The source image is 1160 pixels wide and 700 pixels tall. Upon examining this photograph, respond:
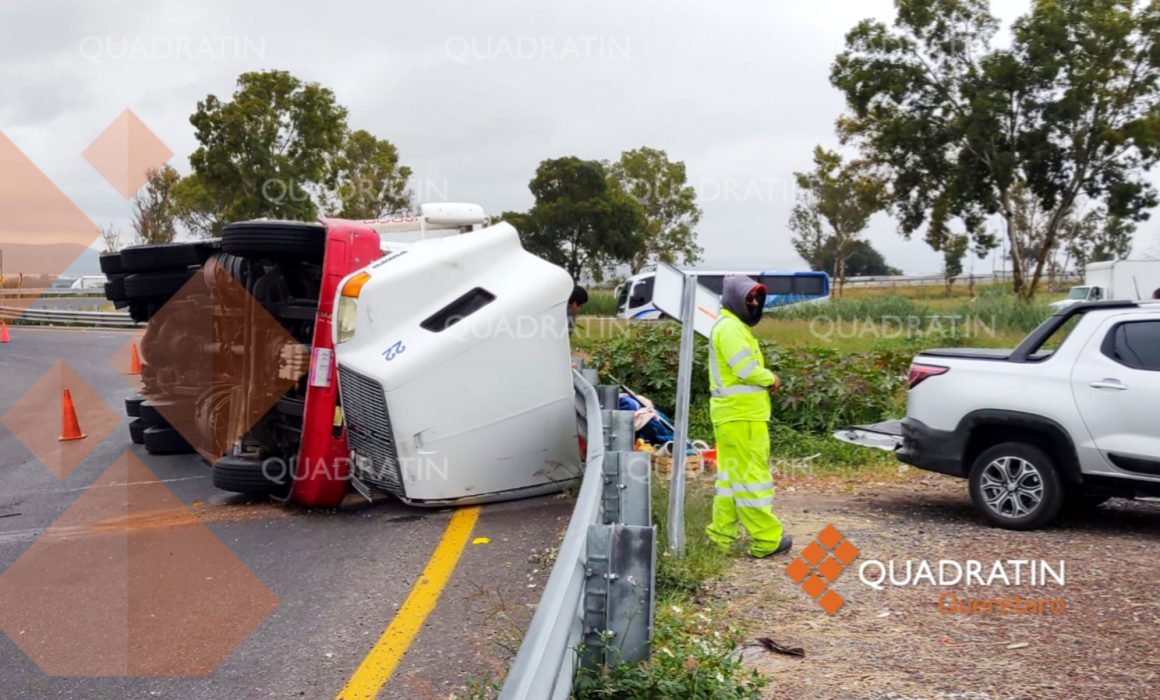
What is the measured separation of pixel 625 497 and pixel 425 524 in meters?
2.80

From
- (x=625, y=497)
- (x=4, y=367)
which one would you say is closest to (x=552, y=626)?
(x=625, y=497)

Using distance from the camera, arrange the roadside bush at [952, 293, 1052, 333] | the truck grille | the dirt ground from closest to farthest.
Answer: the dirt ground → the truck grille → the roadside bush at [952, 293, 1052, 333]

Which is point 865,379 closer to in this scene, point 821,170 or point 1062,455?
point 1062,455

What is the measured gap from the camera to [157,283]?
9984 mm

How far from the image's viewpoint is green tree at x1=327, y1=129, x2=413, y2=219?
4148 centimetres

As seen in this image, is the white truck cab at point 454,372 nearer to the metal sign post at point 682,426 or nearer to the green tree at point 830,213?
the metal sign post at point 682,426

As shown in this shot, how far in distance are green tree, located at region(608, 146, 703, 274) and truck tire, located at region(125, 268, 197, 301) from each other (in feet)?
129

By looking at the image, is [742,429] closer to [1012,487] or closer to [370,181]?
[1012,487]

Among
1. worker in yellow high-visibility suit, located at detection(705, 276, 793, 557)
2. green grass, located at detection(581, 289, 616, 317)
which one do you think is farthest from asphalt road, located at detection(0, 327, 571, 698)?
green grass, located at detection(581, 289, 616, 317)

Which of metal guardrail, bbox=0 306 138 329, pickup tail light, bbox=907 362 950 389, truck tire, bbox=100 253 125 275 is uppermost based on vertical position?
truck tire, bbox=100 253 125 275

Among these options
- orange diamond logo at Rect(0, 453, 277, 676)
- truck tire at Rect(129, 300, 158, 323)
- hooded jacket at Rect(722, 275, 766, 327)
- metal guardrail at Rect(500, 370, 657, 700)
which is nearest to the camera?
metal guardrail at Rect(500, 370, 657, 700)

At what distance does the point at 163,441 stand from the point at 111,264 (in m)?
1.90

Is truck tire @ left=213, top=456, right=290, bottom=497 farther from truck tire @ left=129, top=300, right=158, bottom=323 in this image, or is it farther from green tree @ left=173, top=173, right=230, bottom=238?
green tree @ left=173, top=173, right=230, bottom=238

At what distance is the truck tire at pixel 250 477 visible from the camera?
8219 mm
